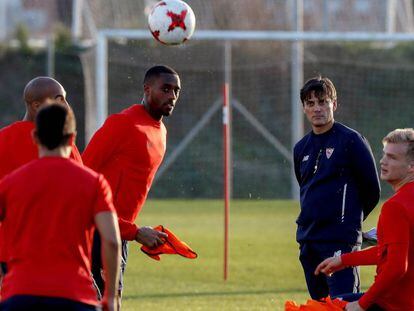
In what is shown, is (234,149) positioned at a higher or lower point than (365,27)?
lower

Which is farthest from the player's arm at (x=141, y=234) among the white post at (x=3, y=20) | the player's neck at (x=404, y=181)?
the white post at (x=3, y=20)

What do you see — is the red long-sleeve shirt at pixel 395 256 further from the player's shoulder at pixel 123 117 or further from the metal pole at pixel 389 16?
the metal pole at pixel 389 16

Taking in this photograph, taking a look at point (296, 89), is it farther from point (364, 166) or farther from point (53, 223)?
point (53, 223)

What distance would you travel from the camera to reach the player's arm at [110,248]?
5.13 m

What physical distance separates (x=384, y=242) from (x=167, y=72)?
2597 millimetres

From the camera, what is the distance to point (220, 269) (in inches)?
578

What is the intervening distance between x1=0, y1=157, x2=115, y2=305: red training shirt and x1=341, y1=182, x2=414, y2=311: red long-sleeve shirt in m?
1.64

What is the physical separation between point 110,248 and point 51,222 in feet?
1.07

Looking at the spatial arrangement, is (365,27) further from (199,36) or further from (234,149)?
(199,36)

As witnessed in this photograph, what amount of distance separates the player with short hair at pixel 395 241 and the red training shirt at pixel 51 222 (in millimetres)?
1644

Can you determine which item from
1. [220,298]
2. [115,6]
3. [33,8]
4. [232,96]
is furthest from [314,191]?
[33,8]

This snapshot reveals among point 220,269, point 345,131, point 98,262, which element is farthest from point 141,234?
point 220,269

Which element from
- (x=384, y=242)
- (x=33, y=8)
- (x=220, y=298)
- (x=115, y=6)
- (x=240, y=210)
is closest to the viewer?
(x=384, y=242)

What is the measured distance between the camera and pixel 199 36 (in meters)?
22.0
